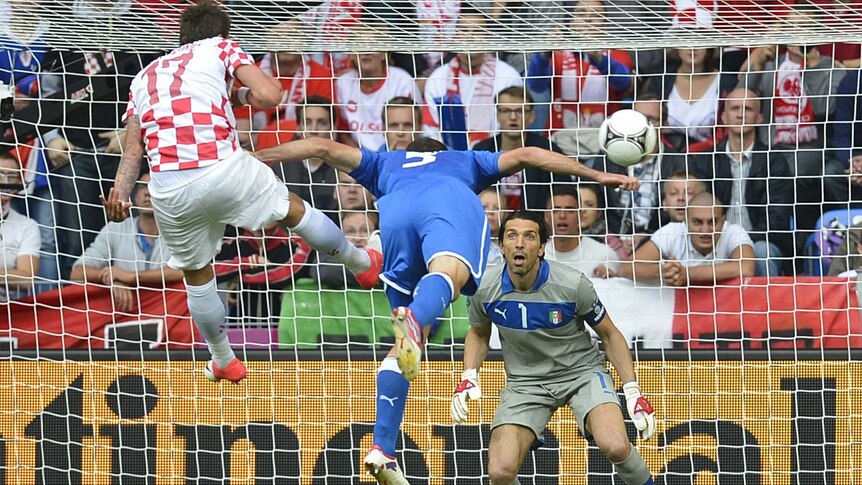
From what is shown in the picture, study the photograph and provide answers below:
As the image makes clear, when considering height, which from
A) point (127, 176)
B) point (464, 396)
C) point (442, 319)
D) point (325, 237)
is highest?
point (127, 176)

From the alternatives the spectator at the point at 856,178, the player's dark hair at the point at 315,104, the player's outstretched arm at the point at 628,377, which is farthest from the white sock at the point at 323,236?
the spectator at the point at 856,178

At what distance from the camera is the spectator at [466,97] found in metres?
9.54

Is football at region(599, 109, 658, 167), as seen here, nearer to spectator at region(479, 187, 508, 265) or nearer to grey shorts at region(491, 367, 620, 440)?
grey shorts at region(491, 367, 620, 440)

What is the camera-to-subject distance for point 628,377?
24.8 feet

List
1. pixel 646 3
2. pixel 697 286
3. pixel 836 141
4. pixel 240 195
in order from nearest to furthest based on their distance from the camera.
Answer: pixel 240 195
pixel 646 3
pixel 697 286
pixel 836 141

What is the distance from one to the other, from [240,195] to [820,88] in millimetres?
4602

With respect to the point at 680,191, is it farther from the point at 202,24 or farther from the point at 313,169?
the point at 202,24

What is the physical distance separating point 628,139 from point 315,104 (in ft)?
9.95

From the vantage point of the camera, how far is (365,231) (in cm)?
927

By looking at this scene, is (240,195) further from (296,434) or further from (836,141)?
(836,141)

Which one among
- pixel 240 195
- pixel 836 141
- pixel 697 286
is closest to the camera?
pixel 240 195

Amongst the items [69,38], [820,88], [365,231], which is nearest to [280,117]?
[365,231]

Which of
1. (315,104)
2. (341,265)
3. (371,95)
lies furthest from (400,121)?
(341,265)

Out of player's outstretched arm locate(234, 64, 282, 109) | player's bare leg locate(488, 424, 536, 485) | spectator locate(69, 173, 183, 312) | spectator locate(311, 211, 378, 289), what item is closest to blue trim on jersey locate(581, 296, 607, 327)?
player's bare leg locate(488, 424, 536, 485)
